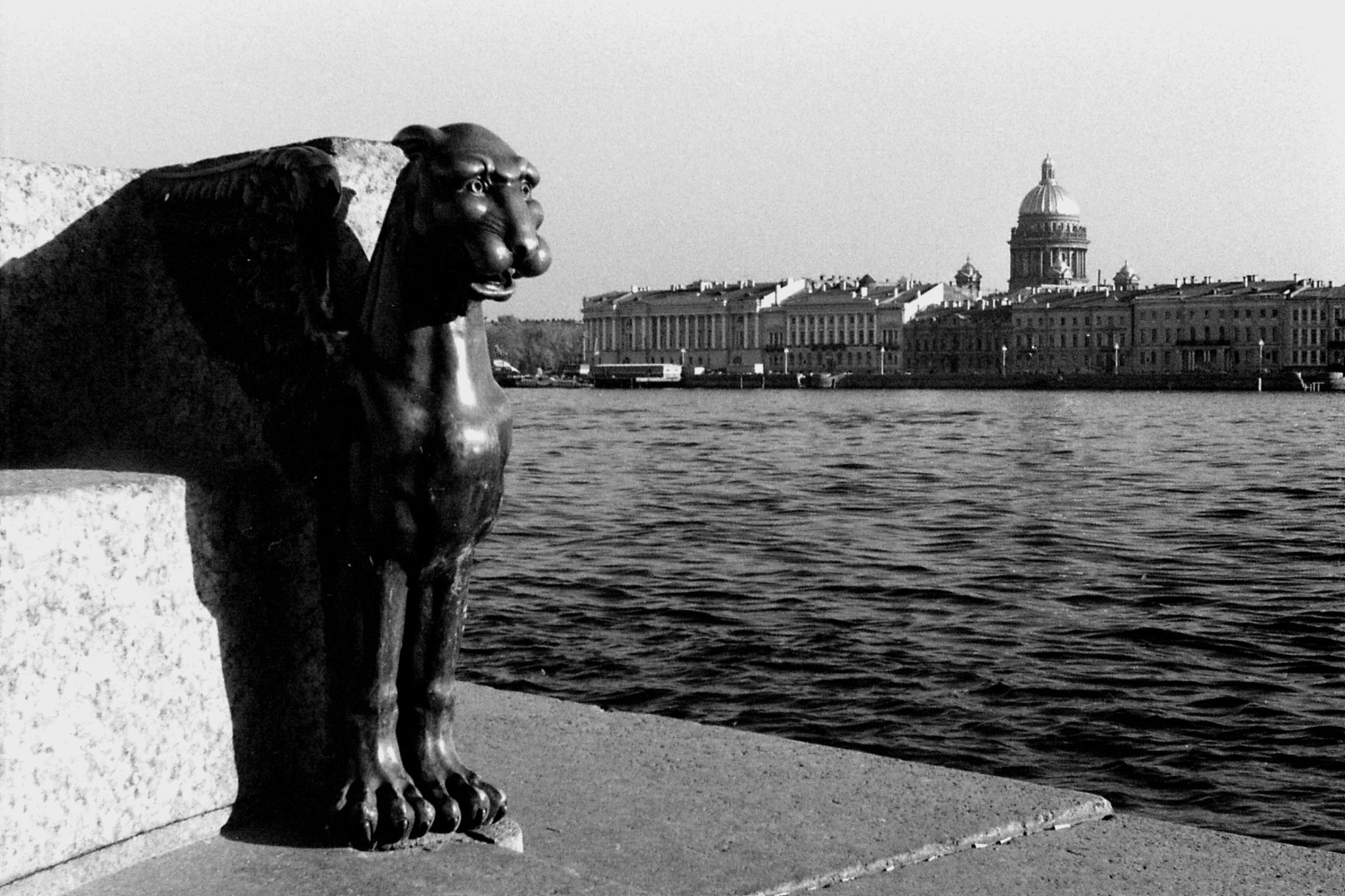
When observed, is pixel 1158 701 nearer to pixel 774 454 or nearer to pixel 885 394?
pixel 774 454

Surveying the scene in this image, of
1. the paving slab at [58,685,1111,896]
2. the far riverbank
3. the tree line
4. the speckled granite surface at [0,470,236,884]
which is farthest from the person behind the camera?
the tree line

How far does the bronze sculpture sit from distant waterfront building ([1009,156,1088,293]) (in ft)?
302

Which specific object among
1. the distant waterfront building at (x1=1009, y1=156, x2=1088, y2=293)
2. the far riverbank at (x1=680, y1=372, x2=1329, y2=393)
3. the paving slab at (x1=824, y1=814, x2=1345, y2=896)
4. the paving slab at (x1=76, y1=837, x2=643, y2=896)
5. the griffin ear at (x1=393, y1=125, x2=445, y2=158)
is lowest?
the far riverbank at (x1=680, y1=372, x2=1329, y2=393)

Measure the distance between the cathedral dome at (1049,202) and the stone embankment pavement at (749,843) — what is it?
9289 centimetres

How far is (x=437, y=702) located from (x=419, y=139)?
59 cm

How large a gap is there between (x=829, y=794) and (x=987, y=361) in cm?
7952

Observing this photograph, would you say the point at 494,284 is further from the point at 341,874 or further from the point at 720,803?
the point at 720,803

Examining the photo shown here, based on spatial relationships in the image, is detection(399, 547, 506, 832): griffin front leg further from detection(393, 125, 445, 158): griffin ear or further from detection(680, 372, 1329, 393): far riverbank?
detection(680, 372, 1329, 393): far riverbank

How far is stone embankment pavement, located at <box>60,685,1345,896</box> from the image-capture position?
1706 mm

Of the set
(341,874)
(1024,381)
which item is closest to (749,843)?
(341,874)

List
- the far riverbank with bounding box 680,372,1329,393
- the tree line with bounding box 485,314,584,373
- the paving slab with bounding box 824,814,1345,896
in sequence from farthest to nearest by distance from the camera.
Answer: the tree line with bounding box 485,314,584,373, the far riverbank with bounding box 680,372,1329,393, the paving slab with bounding box 824,814,1345,896

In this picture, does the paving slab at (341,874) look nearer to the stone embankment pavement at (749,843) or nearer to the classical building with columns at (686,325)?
the stone embankment pavement at (749,843)

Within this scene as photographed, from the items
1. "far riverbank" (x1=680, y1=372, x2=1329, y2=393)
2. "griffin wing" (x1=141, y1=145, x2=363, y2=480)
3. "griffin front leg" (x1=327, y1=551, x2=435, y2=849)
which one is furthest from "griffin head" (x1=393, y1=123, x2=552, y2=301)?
"far riverbank" (x1=680, y1=372, x2=1329, y2=393)

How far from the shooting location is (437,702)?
74.8 inches
